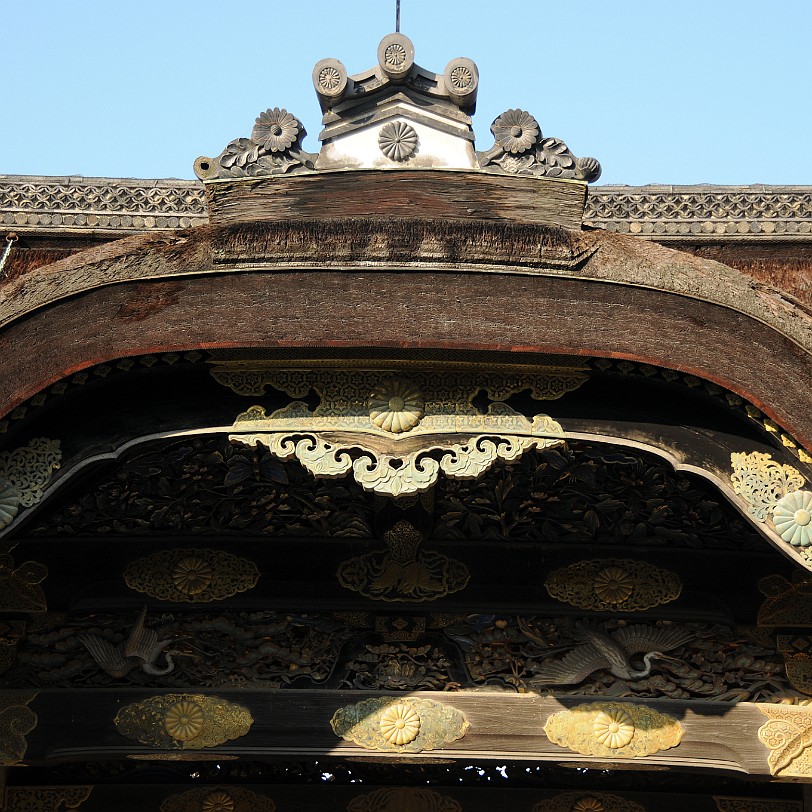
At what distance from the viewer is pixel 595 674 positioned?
26.5 ft

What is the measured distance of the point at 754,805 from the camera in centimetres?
834

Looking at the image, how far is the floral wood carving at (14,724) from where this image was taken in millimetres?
7820

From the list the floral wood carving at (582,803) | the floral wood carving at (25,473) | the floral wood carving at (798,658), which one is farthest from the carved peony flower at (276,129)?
the floral wood carving at (582,803)

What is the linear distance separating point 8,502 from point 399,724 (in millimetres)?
2545

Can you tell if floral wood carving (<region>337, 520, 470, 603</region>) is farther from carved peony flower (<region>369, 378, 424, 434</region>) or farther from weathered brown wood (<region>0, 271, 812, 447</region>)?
weathered brown wood (<region>0, 271, 812, 447</region>)

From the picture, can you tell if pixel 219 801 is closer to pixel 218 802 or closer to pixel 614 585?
pixel 218 802

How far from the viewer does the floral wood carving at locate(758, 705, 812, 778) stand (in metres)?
7.73

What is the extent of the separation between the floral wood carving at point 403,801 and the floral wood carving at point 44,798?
Result: 151 centimetres

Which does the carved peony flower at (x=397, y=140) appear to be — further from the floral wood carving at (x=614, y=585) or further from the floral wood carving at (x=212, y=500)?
the floral wood carving at (x=614, y=585)

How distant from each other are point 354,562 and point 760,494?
8.19 ft

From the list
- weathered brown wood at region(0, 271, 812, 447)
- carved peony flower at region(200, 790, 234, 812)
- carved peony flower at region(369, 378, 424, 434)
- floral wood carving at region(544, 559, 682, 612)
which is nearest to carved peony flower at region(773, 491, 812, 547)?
weathered brown wood at region(0, 271, 812, 447)

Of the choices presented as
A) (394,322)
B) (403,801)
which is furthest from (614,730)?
(394,322)

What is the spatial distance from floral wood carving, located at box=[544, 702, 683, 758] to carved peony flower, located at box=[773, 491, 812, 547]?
193 cm

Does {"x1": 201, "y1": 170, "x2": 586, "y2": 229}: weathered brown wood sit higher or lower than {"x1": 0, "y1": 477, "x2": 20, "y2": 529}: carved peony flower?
higher
